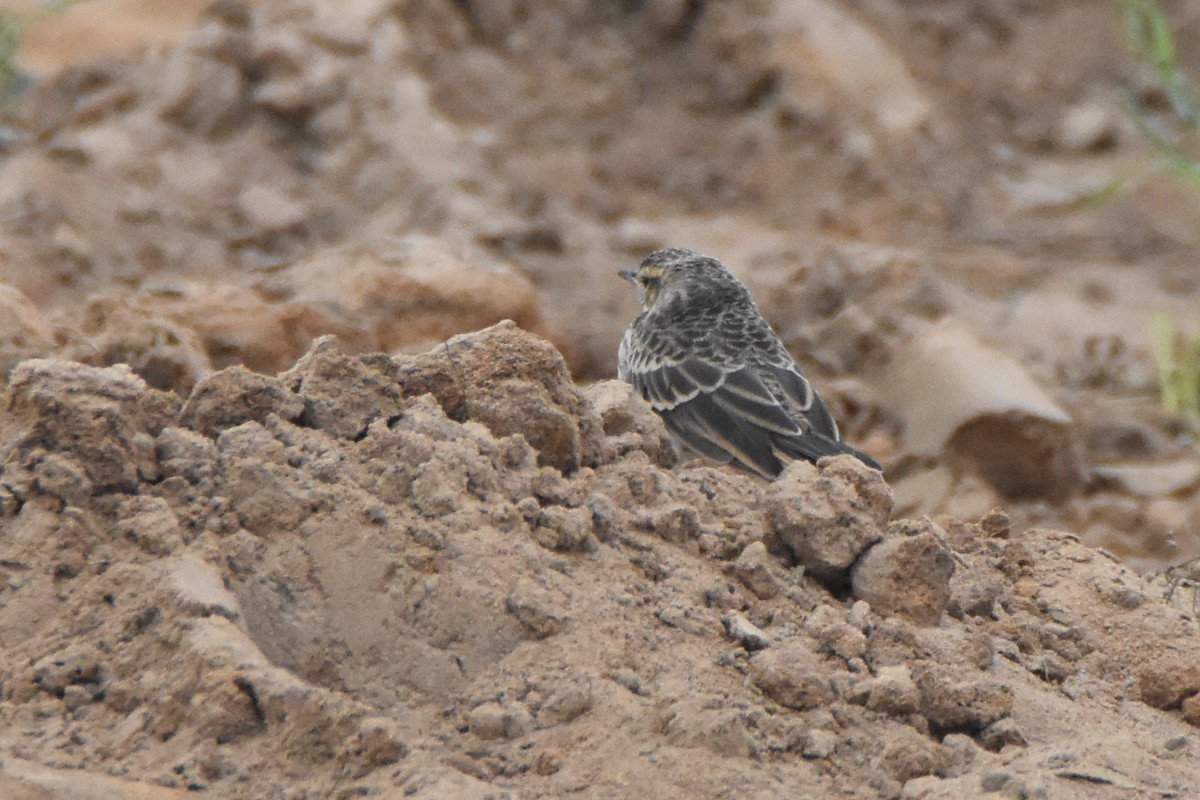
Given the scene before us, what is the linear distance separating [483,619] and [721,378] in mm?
3834

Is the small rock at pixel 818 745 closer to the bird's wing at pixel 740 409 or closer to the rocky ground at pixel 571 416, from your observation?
the rocky ground at pixel 571 416

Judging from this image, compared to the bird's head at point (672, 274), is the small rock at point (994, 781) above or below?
below

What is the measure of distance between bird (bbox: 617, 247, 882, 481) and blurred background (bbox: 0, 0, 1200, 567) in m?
1.36

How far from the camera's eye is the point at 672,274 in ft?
29.2

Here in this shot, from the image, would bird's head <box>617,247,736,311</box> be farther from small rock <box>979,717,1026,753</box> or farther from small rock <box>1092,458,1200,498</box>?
small rock <box>979,717,1026,753</box>

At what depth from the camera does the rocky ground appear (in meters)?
3.75

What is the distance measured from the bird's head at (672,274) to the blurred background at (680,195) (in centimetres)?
101

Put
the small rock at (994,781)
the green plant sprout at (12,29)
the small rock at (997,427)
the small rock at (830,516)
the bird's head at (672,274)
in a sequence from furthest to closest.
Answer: the small rock at (997,427) < the bird's head at (672,274) < the green plant sprout at (12,29) < the small rock at (830,516) < the small rock at (994,781)

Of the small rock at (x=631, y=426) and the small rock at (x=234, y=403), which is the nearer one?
the small rock at (x=234, y=403)

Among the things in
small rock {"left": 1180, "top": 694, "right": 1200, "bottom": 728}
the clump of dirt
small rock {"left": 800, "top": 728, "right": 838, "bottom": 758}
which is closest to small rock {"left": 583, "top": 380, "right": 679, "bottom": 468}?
the clump of dirt

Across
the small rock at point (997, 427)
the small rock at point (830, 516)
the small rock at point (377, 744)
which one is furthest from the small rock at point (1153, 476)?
the small rock at point (377, 744)

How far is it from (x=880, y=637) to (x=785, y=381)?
11.2 feet

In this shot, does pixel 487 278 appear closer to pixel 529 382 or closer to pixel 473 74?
pixel 473 74

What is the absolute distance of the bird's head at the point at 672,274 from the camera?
8750mm
